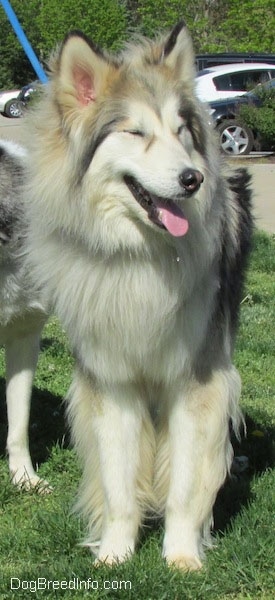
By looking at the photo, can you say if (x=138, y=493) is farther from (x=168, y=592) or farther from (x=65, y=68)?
(x=65, y=68)

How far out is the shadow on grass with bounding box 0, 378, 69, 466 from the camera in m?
4.90

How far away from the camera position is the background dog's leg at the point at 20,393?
445cm

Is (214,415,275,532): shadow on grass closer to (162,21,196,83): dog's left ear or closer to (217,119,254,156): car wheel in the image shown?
(162,21,196,83): dog's left ear

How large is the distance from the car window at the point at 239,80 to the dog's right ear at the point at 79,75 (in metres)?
22.8

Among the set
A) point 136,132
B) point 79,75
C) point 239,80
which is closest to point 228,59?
point 239,80

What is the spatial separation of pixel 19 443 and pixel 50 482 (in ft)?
0.89

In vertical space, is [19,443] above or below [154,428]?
below

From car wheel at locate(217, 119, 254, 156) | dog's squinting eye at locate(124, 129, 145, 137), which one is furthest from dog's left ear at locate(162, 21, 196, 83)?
car wheel at locate(217, 119, 254, 156)

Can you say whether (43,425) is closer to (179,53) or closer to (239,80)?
(179,53)

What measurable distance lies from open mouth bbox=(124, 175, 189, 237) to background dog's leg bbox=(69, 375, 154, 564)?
0.78 m

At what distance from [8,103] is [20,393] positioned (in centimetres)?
3112

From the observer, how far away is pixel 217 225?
3.41 metres

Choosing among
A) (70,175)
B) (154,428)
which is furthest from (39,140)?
(154,428)

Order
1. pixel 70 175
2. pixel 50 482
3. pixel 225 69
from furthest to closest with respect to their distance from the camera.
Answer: pixel 225 69, pixel 50 482, pixel 70 175
